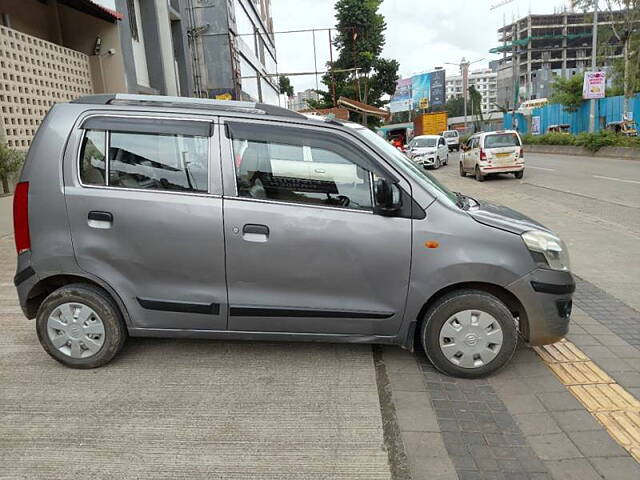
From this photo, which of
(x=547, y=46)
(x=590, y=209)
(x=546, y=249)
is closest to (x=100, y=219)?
(x=546, y=249)

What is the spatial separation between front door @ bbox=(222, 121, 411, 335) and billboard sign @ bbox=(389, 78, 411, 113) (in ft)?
292

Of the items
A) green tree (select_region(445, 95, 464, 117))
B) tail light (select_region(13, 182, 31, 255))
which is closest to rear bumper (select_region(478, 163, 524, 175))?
tail light (select_region(13, 182, 31, 255))

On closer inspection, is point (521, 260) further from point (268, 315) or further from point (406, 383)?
point (268, 315)

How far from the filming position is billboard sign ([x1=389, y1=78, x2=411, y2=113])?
89938 mm

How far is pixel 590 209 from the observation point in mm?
10461

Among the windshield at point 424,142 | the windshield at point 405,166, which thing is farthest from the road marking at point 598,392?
the windshield at point 424,142

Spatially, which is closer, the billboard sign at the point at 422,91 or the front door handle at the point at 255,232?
the front door handle at the point at 255,232

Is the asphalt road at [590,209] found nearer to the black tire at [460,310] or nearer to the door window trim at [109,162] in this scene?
the black tire at [460,310]

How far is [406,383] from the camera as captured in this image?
11.6 ft

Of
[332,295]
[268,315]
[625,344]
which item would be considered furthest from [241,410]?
[625,344]

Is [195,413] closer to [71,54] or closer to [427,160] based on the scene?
[71,54]

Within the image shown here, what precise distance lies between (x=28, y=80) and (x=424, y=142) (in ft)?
61.1

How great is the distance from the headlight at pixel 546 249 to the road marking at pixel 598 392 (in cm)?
78

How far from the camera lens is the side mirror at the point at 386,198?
335 centimetres
